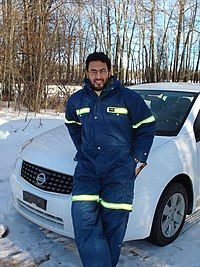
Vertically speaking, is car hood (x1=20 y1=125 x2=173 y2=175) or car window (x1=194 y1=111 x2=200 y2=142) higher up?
car window (x1=194 y1=111 x2=200 y2=142)

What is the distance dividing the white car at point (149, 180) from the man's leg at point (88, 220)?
34 cm

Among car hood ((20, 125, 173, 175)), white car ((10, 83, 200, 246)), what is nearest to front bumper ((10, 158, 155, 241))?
white car ((10, 83, 200, 246))

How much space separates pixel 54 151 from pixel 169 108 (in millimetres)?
1459

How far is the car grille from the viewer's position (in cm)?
295

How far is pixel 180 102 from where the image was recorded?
3951 millimetres

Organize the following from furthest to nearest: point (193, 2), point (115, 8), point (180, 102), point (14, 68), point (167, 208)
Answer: point (193, 2) < point (115, 8) < point (14, 68) < point (180, 102) < point (167, 208)

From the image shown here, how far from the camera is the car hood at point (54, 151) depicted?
10.1ft

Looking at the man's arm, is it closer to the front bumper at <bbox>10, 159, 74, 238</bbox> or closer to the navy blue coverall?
the navy blue coverall

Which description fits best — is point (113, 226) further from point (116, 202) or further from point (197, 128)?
point (197, 128)

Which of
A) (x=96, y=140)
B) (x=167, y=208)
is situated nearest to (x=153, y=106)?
(x=167, y=208)

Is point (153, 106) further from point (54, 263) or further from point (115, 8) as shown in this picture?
point (115, 8)

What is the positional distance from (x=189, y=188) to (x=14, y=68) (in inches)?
339

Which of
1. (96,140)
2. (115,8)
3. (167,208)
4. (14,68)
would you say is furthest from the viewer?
(115,8)

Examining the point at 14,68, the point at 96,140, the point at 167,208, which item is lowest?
the point at 167,208
